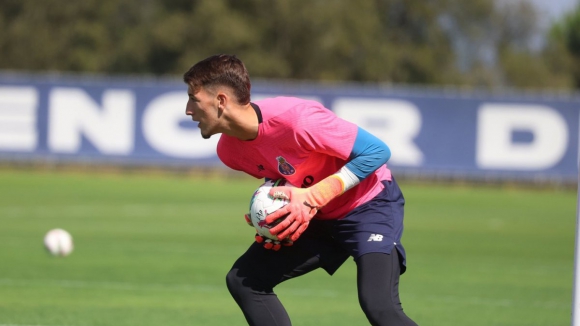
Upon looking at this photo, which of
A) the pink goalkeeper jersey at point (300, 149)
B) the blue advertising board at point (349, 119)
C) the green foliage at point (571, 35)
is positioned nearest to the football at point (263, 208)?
the pink goalkeeper jersey at point (300, 149)

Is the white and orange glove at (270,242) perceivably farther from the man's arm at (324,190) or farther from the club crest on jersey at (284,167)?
the club crest on jersey at (284,167)

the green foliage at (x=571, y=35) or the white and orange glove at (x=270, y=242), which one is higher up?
the white and orange glove at (x=270, y=242)

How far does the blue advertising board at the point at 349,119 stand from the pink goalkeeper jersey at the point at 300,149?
23196 millimetres

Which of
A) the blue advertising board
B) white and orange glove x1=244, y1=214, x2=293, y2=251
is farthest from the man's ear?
the blue advertising board

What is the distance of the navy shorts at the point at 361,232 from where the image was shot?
621cm

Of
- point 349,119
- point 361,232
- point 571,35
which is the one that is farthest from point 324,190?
point 571,35

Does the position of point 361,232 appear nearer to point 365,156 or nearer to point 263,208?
point 365,156

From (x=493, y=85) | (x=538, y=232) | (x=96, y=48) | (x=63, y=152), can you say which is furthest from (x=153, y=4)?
(x=538, y=232)

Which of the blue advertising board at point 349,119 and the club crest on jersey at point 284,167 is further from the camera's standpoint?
the blue advertising board at point 349,119

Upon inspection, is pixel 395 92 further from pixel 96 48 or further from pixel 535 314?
pixel 96 48

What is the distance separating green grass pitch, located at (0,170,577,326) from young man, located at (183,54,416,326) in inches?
126

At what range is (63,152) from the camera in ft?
101

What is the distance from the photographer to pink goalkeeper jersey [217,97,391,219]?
19.7 ft

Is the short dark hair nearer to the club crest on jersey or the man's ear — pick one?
the man's ear
